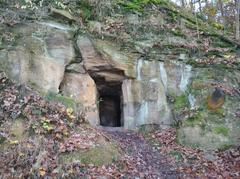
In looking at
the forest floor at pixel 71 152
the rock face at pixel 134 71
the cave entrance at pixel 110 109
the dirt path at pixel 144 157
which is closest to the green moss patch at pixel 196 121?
the rock face at pixel 134 71

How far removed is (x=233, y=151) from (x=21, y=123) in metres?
6.05

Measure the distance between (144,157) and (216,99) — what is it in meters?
3.35

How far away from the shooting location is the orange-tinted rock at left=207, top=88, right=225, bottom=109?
1005 cm

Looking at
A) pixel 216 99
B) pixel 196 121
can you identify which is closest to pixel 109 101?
pixel 196 121

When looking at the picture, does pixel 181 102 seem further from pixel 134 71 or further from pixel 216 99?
pixel 134 71

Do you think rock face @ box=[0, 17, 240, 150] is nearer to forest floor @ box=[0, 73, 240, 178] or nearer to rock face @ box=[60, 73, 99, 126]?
rock face @ box=[60, 73, 99, 126]

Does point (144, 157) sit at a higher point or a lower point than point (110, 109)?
lower

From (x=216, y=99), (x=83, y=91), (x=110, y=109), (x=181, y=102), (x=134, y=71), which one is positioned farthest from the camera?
(x=110, y=109)

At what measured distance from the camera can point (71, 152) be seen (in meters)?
7.45

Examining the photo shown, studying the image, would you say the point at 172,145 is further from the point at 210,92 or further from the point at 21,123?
the point at 21,123

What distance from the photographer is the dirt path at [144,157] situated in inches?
301

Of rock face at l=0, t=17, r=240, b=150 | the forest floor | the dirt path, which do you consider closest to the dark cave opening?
rock face at l=0, t=17, r=240, b=150

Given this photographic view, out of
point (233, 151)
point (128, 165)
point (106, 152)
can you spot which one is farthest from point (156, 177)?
point (233, 151)

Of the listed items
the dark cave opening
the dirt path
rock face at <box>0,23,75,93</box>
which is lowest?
the dirt path
